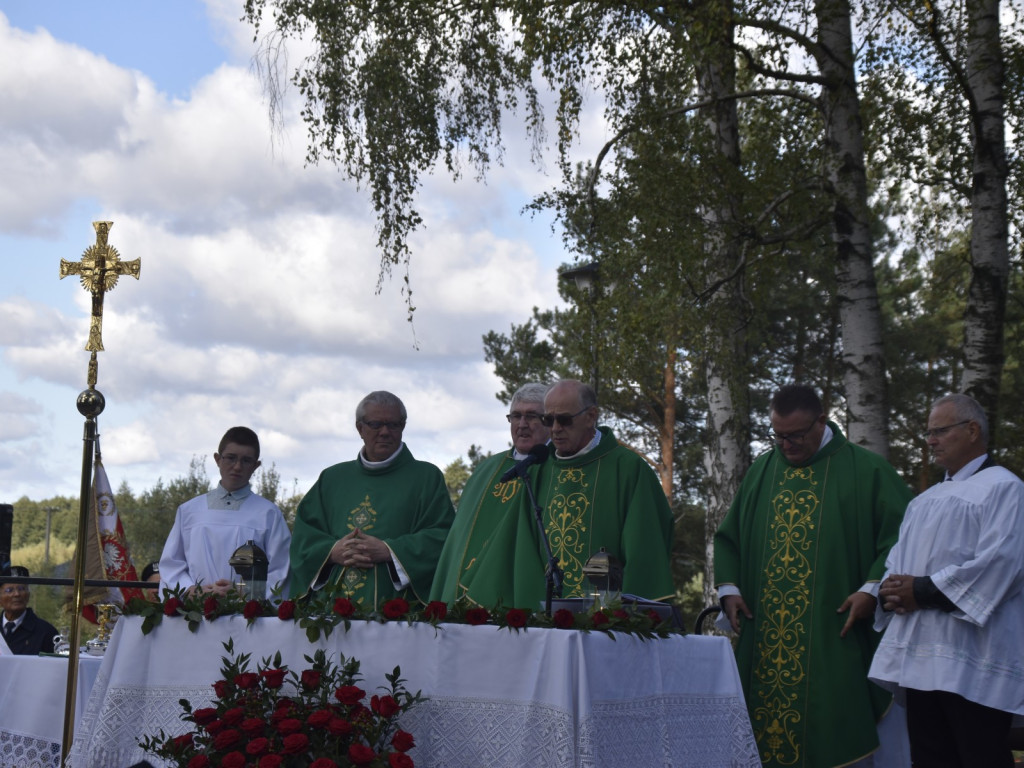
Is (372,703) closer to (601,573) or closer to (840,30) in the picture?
(601,573)

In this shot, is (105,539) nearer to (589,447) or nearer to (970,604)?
(589,447)

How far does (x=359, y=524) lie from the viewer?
6.96 m

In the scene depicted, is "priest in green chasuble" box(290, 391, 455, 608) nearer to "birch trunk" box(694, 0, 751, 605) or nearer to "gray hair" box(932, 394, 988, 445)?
"gray hair" box(932, 394, 988, 445)

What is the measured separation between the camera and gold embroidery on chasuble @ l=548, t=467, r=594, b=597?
599 centimetres

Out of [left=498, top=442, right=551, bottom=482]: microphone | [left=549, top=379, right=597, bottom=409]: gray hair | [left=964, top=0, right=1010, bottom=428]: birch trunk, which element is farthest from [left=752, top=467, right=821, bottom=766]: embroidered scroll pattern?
[left=964, top=0, right=1010, bottom=428]: birch trunk

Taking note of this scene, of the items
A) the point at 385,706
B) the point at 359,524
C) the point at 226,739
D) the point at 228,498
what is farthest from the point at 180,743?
the point at 228,498

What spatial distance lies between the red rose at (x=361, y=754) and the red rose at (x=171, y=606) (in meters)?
1.29

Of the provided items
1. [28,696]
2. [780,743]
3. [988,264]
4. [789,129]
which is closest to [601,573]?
[780,743]

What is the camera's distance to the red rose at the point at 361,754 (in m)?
4.22

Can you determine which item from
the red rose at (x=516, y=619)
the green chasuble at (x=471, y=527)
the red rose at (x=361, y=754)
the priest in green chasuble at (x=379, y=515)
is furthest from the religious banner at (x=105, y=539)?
the red rose at (x=516, y=619)

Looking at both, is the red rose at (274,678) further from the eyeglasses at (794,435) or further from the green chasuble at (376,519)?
the eyeglasses at (794,435)

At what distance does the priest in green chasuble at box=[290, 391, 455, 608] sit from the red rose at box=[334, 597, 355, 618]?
4.99ft

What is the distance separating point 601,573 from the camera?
4.91 m

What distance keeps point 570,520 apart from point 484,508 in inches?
21.3
